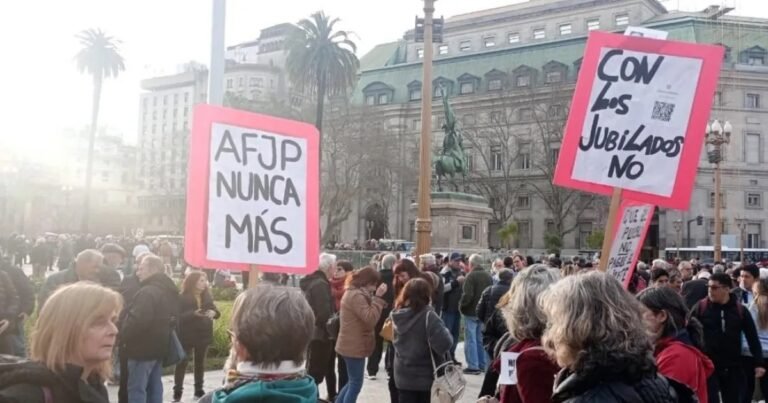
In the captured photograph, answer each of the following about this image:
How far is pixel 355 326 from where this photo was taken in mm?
7395

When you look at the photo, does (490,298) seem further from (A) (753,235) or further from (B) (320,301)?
(A) (753,235)

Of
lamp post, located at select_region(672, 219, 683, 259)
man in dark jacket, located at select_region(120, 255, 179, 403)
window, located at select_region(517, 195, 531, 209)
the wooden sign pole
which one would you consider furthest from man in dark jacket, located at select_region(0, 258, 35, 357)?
window, located at select_region(517, 195, 531, 209)

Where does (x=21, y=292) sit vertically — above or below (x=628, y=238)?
below

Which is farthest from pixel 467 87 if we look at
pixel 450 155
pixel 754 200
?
pixel 450 155

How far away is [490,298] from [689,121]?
4.34 meters

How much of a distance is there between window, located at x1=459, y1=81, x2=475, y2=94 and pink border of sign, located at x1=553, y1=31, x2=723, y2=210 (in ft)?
210

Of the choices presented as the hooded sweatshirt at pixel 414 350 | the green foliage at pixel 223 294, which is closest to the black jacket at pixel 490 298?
the hooded sweatshirt at pixel 414 350

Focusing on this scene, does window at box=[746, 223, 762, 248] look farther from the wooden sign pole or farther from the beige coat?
the wooden sign pole

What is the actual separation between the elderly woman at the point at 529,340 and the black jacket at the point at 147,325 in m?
3.65

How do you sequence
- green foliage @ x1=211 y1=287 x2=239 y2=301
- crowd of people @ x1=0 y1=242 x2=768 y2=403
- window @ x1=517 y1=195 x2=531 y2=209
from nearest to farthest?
crowd of people @ x1=0 y1=242 x2=768 y2=403
green foliage @ x1=211 y1=287 x2=239 y2=301
window @ x1=517 y1=195 x2=531 y2=209

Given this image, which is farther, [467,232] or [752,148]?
[752,148]

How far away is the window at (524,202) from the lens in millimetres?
64250

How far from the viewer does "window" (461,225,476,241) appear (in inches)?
1156

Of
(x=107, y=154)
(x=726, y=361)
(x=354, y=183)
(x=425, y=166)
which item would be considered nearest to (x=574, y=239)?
(x=354, y=183)
